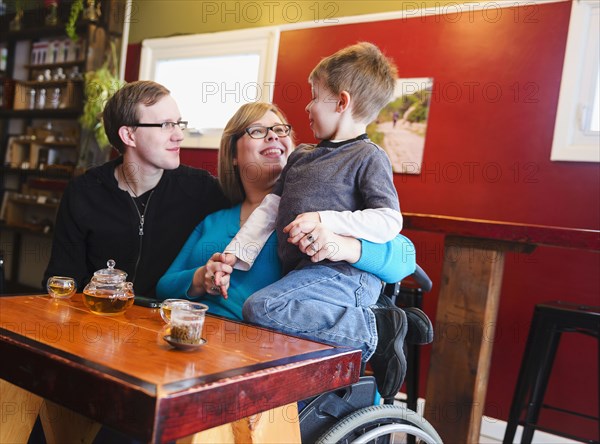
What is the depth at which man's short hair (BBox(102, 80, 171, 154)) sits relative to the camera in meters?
2.20

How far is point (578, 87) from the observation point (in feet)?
11.0

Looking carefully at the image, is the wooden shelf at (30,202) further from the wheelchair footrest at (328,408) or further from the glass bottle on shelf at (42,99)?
the wheelchair footrest at (328,408)

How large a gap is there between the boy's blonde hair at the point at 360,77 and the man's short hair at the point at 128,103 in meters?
0.69

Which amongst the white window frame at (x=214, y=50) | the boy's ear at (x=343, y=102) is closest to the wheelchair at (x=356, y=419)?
the boy's ear at (x=343, y=102)

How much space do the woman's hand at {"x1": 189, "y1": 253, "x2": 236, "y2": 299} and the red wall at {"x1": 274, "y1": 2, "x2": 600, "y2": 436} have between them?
2.00m

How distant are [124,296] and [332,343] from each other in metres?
0.50

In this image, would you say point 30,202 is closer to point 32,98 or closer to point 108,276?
point 32,98

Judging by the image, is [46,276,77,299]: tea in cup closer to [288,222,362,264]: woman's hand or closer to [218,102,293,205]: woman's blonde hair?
[288,222,362,264]: woman's hand

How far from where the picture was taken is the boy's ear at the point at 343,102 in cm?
175

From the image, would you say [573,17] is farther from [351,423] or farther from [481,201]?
[351,423]

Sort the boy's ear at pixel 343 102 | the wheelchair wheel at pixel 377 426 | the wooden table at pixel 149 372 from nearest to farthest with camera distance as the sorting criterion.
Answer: the wooden table at pixel 149 372 < the wheelchair wheel at pixel 377 426 < the boy's ear at pixel 343 102

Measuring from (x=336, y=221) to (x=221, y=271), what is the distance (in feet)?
1.12

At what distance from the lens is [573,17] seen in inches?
132

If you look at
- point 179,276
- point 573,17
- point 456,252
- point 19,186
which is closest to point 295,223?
point 179,276
